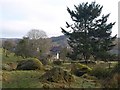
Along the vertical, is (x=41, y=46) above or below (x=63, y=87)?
above

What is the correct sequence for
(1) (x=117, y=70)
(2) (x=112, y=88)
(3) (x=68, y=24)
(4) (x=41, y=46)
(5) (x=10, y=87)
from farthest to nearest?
1. (4) (x=41, y=46)
2. (3) (x=68, y=24)
3. (1) (x=117, y=70)
4. (5) (x=10, y=87)
5. (2) (x=112, y=88)

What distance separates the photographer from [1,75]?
18688mm

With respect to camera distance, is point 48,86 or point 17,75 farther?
point 17,75

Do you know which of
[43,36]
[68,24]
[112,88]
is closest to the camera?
[112,88]

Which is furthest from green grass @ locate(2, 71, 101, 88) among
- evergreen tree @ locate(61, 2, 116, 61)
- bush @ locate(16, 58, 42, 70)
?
evergreen tree @ locate(61, 2, 116, 61)

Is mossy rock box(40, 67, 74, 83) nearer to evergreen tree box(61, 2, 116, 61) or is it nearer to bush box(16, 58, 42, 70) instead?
bush box(16, 58, 42, 70)

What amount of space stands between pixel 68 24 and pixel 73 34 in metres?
2.52

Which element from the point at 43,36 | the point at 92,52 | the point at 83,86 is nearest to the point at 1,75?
→ the point at 83,86

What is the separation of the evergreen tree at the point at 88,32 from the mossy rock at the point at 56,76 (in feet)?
81.0

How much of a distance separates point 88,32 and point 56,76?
27.4 m

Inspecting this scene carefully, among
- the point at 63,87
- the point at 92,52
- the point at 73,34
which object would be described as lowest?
the point at 63,87

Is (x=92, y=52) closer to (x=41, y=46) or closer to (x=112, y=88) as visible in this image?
(x=41, y=46)

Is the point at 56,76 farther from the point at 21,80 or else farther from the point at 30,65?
the point at 30,65

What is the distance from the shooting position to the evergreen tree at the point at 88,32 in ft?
144
